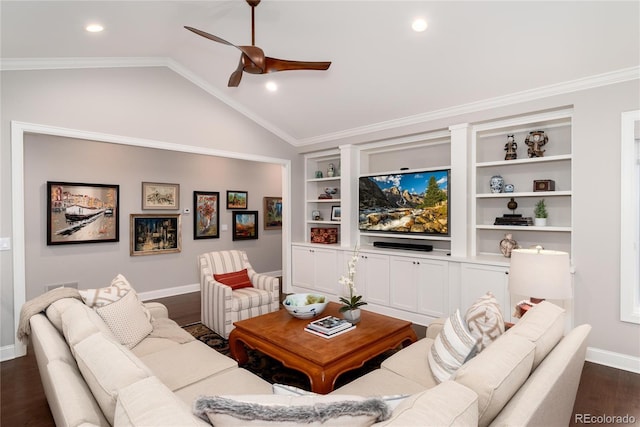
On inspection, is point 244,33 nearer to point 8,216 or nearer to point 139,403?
point 8,216

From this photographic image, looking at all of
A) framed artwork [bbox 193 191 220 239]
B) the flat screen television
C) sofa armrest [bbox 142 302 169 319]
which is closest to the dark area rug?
sofa armrest [bbox 142 302 169 319]

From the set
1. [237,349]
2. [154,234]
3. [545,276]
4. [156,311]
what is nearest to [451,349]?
[545,276]

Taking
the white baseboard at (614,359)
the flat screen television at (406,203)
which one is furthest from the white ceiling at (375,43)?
the white baseboard at (614,359)

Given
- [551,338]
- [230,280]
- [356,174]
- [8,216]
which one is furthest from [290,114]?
[551,338]

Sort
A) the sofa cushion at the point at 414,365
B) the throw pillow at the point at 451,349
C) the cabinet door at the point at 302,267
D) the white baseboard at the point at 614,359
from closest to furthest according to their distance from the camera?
the throw pillow at the point at 451,349, the sofa cushion at the point at 414,365, the white baseboard at the point at 614,359, the cabinet door at the point at 302,267

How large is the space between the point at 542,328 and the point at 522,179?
282 centimetres

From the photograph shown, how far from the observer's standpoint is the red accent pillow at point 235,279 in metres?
4.19

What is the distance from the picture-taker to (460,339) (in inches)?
74.9

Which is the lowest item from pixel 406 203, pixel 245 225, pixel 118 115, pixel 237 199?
pixel 245 225

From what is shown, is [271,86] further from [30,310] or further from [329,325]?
[30,310]

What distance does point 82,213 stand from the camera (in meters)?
4.93

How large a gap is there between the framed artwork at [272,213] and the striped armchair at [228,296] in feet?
8.74

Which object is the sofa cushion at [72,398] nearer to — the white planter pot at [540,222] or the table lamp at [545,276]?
the table lamp at [545,276]

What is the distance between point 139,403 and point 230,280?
10.7 ft
